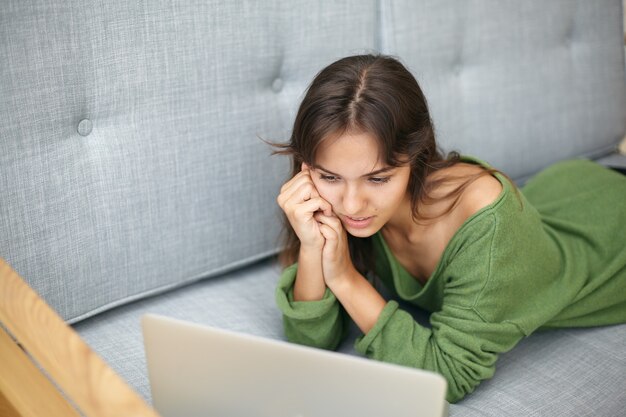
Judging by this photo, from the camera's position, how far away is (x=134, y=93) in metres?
1.29

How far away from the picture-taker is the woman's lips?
121 cm

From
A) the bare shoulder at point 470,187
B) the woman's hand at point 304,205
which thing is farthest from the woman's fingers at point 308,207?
the bare shoulder at point 470,187

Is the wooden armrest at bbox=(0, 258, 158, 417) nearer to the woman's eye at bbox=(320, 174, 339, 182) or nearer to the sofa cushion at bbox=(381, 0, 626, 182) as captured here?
the woman's eye at bbox=(320, 174, 339, 182)

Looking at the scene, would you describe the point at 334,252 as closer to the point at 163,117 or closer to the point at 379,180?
the point at 379,180

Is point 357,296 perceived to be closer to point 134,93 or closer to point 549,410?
point 549,410

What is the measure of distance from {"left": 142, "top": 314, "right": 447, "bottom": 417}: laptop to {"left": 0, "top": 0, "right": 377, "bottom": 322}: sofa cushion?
46 centimetres

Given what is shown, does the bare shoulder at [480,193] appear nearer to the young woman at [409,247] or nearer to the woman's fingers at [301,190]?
the young woman at [409,247]

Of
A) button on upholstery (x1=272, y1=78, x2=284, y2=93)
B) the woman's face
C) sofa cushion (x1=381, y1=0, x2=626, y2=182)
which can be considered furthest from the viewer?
sofa cushion (x1=381, y1=0, x2=626, y2=182)

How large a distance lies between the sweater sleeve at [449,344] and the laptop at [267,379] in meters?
0.41

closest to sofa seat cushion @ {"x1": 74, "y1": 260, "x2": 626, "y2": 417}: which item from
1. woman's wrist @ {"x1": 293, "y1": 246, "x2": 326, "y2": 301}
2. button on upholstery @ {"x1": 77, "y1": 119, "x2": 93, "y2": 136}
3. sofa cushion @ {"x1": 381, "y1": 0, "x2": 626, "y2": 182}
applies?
woman's wrist @ {"x1": 293, "y1": 246, "x2": 326, "y2": 301}

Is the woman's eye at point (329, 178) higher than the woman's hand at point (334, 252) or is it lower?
higher

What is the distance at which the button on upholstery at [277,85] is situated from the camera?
4.87ft

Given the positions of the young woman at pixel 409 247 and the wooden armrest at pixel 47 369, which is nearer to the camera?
the wooden armrest at pixel 47 369

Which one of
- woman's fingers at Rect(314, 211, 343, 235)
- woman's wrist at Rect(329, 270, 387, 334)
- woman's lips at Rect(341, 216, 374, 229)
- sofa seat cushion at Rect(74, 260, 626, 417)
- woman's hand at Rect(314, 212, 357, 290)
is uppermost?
woman's lips at Rect(341, 216, 374, 229)
